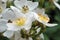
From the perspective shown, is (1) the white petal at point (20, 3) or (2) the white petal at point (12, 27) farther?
(1) the white petal at point (20, 3)

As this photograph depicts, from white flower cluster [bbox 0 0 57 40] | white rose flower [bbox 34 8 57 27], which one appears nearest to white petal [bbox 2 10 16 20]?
white flower cluster [bbox 0 0 57 40]

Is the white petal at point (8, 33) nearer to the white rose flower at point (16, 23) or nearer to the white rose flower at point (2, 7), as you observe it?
the white rose flower at point (16, 23)

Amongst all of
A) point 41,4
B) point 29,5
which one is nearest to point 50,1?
point 41,4

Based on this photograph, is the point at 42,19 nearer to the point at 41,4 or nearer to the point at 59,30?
the point at 41,4

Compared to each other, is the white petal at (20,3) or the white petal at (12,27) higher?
the white petal at (20,3)

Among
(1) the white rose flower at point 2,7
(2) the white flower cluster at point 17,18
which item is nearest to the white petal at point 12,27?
(2) the white flower cluster at point 17,18

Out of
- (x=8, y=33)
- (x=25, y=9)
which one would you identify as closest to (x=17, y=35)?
(x=8, y=33)

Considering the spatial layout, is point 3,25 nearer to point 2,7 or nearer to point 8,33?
point 8,33

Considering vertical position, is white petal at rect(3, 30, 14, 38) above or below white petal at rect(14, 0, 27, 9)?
below

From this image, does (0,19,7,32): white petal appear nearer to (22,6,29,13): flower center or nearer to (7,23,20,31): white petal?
(7,23,20,31): white petal
